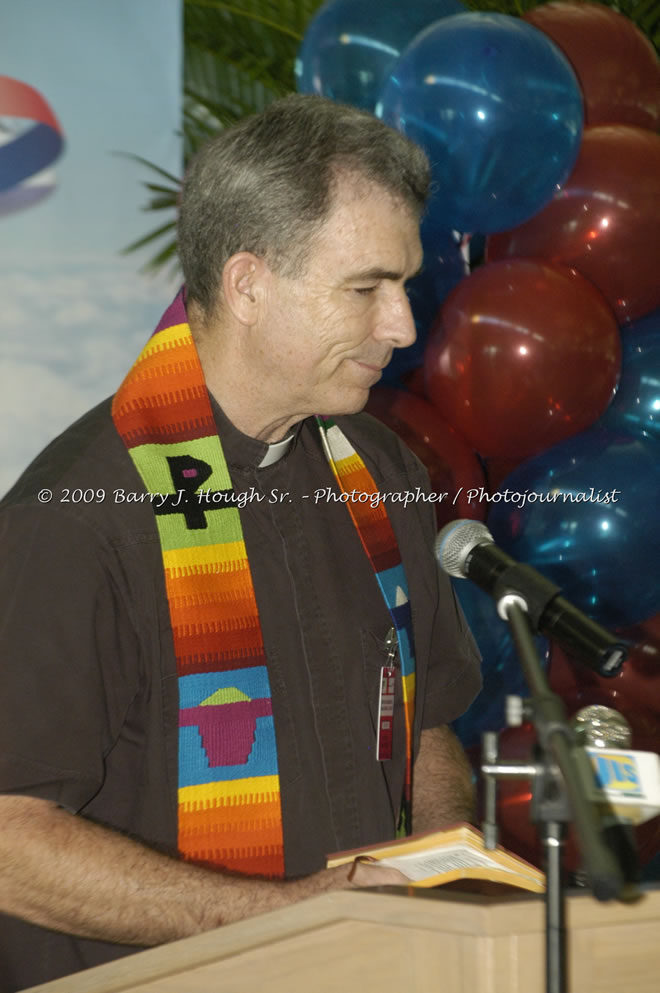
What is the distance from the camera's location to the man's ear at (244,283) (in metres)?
1.88

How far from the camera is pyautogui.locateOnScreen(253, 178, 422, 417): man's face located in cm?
183

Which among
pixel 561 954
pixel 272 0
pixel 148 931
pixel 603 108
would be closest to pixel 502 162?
pixel 603 108

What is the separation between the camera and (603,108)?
2.79m

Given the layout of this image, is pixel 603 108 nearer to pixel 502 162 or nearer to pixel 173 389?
pixel 502 162

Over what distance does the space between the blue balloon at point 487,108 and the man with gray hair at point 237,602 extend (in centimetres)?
55

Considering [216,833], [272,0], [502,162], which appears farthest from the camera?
[272,0]

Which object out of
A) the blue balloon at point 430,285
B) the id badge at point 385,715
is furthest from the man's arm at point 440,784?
the blue balloon at point 430,285

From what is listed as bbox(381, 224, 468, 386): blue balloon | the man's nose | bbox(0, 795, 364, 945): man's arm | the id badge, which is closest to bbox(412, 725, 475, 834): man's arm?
the id badge

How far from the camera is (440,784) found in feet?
6.60

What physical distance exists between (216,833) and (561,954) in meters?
0.87

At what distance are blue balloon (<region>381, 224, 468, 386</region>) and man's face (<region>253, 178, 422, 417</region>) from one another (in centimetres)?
93

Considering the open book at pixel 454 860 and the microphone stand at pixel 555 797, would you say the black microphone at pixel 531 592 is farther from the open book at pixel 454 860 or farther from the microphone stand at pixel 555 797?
the open book at pixel 454 860

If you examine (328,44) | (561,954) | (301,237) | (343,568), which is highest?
(328,44)

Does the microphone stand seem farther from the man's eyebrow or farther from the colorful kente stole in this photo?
the man's eyebrow
